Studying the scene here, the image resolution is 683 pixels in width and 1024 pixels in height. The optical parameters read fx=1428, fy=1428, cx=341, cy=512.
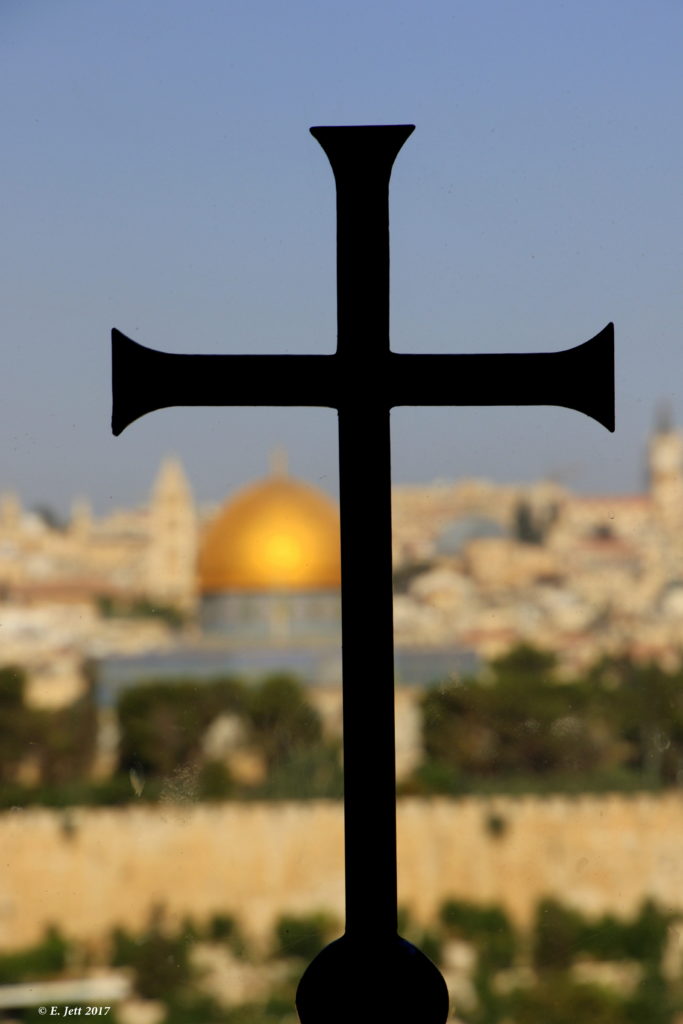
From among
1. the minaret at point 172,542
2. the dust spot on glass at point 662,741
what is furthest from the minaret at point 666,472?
the minaret at point 172,542

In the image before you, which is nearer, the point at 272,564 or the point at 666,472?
the point at 272,564

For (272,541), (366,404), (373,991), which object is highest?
(272,541)

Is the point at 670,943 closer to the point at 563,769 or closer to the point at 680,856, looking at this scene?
the point at 680,856

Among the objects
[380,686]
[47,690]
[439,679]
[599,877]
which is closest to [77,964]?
[47,690]

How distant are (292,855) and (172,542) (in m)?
6.28

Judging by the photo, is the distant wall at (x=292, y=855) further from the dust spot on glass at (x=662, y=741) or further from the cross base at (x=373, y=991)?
the cross base at (x=373, y=991)

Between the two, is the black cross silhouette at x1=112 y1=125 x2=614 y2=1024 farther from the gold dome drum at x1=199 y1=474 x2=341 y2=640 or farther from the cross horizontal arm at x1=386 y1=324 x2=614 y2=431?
the gold dome drum at x1=199 y1=474 x2=341 y2=640

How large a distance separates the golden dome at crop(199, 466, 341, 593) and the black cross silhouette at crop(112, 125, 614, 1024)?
45.8ft

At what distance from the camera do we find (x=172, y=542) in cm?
1914

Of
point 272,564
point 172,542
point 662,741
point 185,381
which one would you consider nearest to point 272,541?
point 272,564

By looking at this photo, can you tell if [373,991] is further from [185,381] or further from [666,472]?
[666,472]

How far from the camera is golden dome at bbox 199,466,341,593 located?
15.7 m

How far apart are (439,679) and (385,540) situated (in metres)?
13.4

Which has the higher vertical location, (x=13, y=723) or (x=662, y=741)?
(x=13, y=723)
